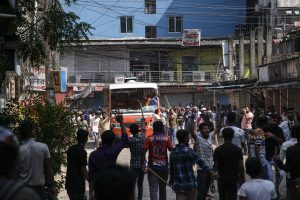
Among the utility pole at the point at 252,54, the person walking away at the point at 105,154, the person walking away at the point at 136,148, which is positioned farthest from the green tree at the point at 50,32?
the utility pole at the point at 252,54

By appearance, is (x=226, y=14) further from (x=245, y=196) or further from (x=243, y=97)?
(x=245, y=196)

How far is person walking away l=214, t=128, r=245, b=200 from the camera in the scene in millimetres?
10102

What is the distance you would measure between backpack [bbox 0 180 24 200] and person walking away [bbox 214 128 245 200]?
653 cm

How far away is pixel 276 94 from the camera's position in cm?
3538

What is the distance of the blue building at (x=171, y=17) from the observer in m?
61.8

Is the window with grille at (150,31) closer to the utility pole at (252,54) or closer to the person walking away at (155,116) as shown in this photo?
the utility pole at (252,54)

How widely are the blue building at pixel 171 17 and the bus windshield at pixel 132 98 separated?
104ft

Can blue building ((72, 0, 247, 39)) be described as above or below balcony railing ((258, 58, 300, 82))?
above

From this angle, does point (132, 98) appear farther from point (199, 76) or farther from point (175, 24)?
point (175, 24)

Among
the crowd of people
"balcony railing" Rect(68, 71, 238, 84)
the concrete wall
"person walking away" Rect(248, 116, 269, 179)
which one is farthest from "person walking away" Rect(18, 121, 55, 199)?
the concrete wall

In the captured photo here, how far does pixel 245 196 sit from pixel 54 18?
621 cm

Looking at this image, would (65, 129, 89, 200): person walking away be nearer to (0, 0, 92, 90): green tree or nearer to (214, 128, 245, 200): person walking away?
(214, 128, 245, 200): person walking away

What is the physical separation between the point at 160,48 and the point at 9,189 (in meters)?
54.1

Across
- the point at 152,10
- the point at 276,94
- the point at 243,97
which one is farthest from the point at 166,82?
the point at 276,94
